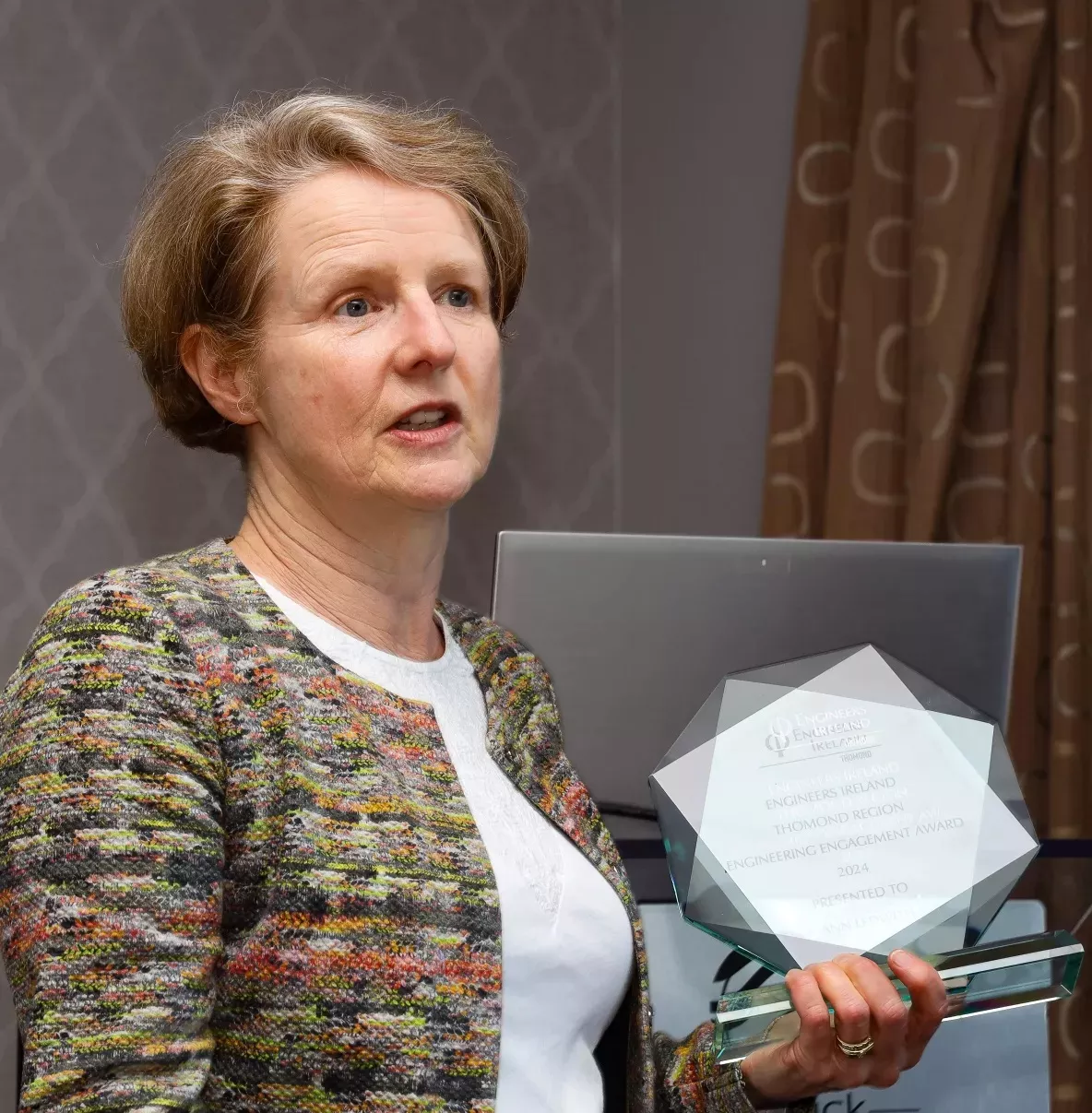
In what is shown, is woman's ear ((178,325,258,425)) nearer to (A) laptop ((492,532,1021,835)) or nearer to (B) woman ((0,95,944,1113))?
(B) woman ((0,95,944,1113))

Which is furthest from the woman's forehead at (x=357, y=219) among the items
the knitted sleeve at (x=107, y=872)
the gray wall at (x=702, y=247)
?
the gray wall at (x=702, y=247)

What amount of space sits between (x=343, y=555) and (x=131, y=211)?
1758 millimetres

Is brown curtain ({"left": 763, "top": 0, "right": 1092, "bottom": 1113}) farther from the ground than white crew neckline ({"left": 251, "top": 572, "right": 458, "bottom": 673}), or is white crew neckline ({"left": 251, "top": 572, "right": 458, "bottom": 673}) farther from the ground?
brown curtain ({"left": 763, "top": 0, "right": 1092, "bottom": 1113})

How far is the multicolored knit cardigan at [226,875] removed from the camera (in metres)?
0.81

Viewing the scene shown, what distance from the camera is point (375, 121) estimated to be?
1128 millimetres

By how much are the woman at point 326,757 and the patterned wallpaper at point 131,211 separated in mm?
1444

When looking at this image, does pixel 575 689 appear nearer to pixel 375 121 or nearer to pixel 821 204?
pixel 375 121

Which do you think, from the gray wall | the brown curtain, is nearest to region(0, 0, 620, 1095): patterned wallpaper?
the gray wall

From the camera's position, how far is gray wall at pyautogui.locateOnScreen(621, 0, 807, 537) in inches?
113

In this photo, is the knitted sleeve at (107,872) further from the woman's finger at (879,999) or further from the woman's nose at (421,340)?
the woman's finger at (879,999)

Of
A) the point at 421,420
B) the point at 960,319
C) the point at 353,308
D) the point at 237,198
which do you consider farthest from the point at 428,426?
the point at 960,319

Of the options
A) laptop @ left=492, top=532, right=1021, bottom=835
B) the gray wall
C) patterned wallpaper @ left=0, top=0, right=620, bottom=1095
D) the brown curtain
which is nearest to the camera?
laptop @ left=492, top=532, right=1021, bottom=835

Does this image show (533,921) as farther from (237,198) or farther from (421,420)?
(237,198)

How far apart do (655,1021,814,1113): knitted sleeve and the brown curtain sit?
1.11 m
